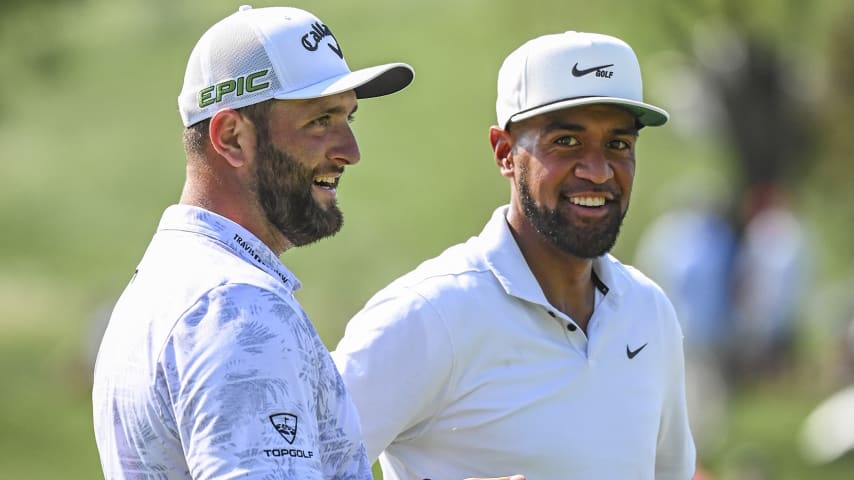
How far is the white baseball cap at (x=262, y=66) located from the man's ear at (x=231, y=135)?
1.0 inches

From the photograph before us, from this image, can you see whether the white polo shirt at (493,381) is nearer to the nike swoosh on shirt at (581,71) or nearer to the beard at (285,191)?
the nike swoosh on shirt at (581,71)

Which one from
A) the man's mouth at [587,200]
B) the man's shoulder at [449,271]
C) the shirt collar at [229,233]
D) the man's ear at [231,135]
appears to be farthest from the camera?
the man's mouth at [587,200]

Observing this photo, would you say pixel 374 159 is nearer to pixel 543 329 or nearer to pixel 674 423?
pixel 674 423

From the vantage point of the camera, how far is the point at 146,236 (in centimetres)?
2311

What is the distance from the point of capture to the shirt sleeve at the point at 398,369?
12.7ft

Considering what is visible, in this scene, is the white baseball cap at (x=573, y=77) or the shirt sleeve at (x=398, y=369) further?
the white baseball cap at (x=573, y=77)

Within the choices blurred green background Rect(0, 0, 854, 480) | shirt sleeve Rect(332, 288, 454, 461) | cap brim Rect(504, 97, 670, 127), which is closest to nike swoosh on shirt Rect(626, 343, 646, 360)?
shirt sleeve Rect(332, 288, 454, 461)

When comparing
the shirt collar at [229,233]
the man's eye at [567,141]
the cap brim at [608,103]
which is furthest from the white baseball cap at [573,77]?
the shirt collar at [229,233]

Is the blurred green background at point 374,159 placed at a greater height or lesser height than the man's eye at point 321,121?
greater

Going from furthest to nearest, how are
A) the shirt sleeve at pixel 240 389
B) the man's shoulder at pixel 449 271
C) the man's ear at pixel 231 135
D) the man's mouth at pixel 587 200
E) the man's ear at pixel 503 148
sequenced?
the man's ear at pixel 503 148 < the man's mouth at pixel 587 200 < the man's shoulder at pixel 449 271 < the man's ear at pixel 231 135 < the shirt sleeve at pixel 240 389

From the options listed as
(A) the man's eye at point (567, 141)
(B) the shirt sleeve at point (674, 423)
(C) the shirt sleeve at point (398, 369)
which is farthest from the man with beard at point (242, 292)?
(B) the shirt sleeve at point (674, 423)

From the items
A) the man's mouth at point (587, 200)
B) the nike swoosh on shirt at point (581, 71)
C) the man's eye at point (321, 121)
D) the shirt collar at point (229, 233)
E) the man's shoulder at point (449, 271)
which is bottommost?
the shirt collar at point (229, 233)

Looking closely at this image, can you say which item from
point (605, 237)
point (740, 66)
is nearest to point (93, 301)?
point (740, 66)

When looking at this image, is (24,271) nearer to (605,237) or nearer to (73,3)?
(73,3)
